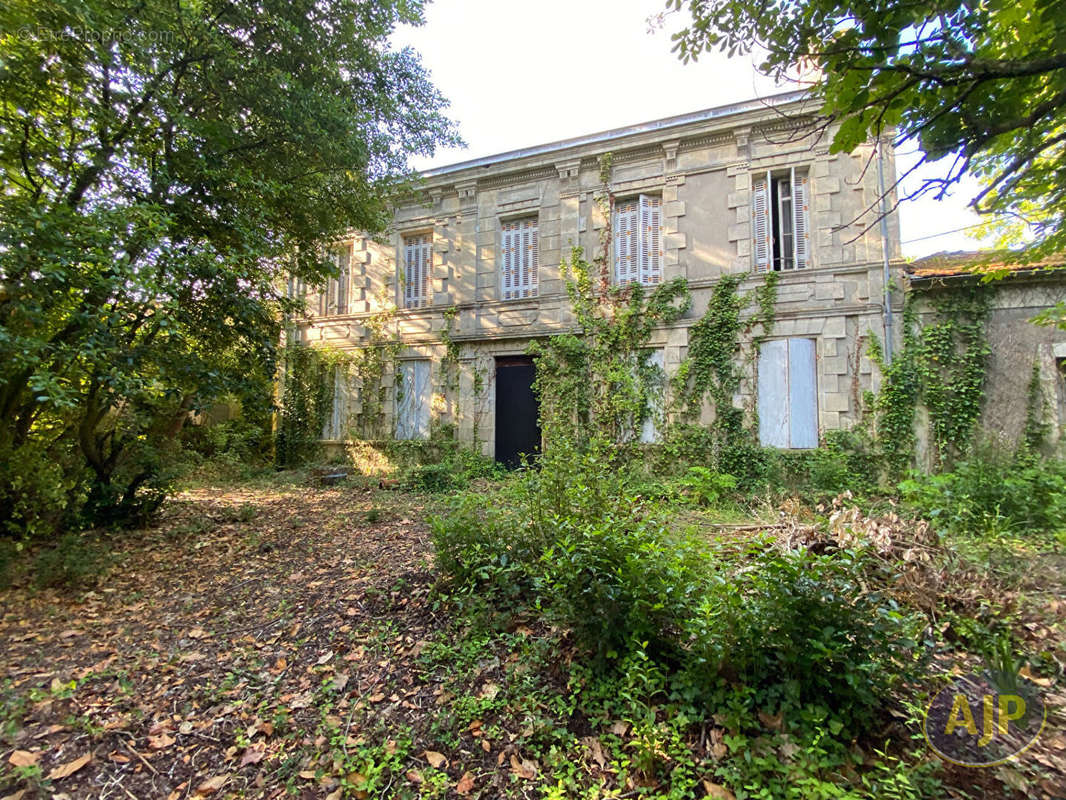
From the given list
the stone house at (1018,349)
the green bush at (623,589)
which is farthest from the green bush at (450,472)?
the stone house at (1018,349)

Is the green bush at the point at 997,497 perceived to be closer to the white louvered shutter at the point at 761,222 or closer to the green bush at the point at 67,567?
the white louvered shutter at the point at 761,222

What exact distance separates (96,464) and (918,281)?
12.1 meters

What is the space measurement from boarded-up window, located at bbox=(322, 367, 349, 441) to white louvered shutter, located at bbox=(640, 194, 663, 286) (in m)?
7.63

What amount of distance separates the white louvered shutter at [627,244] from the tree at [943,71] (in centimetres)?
678

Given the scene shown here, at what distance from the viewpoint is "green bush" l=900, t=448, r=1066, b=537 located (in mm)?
5320

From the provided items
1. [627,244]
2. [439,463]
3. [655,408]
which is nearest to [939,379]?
[655,408]

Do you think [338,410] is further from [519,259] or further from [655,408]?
[655,408]

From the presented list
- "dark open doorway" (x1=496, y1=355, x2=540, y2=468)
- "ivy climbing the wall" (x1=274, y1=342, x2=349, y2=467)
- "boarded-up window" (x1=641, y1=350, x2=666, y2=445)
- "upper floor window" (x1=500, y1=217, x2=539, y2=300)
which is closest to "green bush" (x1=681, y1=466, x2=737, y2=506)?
"boarded-up window" (x1=641, y1=350, x2=666, y2=445)

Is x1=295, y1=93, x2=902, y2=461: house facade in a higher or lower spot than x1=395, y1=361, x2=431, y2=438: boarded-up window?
higher

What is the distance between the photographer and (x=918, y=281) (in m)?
7.56

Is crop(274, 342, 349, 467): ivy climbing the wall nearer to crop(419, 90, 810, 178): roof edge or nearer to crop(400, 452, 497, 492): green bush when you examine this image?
crop(400, 452, 497, 492): green bush

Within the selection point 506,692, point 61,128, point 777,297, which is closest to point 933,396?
point 777,297

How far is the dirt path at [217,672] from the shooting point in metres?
2.43

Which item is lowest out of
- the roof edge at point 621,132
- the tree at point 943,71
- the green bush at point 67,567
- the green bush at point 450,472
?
the green bush at point 67,567
